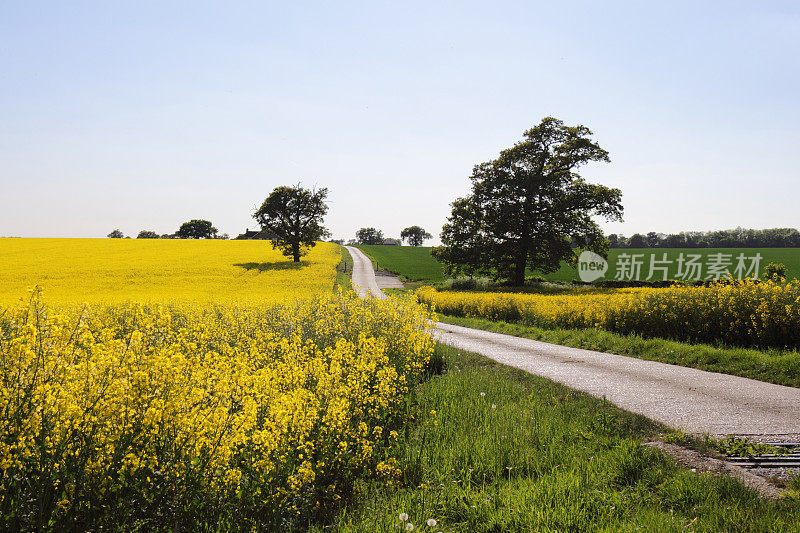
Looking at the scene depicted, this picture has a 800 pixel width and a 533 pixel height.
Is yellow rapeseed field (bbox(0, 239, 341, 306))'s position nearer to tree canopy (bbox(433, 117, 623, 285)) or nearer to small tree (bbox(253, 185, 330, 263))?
small tree (bbox(253, 185, 330, 263))

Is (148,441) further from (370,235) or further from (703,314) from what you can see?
(370,235)

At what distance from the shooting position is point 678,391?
7109 mm

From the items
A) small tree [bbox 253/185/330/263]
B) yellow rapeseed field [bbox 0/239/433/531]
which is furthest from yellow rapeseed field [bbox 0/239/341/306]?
yellow rapeseed field [bbox 0/239/433/531]

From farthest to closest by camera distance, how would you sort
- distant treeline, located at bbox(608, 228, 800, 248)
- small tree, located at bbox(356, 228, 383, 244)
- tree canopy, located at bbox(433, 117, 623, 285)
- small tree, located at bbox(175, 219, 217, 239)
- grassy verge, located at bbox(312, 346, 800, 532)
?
small tree, located at bbox(356, 228, 383, 244) < small tree, located at bbox(175, 219, 217, 239) < distant treeline, located at bbox(608, 228, 800, 248) < tree canopy, located at bbox(433, 117, 623, 285) < grassy verge, located at bbox(312, 346, 800, 532)

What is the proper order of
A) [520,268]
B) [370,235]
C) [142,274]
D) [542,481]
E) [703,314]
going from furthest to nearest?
[370,235] → [520,268] → [142,274] → [703,314] → [542,481]

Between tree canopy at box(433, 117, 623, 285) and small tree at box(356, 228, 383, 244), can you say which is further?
small tree at box(356, 228, 383, 244)

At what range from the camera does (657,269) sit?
5131 cm

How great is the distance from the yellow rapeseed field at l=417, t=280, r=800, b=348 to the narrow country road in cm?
297

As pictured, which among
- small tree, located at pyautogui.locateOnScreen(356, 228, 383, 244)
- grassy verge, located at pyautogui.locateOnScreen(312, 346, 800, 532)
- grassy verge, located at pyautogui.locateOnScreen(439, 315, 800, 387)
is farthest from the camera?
small tree, located at pyautogui.locateOnScreen(356, 228, 383, 244)

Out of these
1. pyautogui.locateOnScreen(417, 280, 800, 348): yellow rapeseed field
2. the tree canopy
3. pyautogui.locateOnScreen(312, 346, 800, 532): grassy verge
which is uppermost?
the tree canopy

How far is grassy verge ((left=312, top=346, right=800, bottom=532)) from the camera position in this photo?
136 inches

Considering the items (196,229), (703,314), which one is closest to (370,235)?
(196,229)

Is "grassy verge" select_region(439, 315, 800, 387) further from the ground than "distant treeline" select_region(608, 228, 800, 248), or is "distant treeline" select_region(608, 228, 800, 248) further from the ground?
"distant treeline" select_region(608, 228, 800, 248)

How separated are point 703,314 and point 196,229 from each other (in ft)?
387
